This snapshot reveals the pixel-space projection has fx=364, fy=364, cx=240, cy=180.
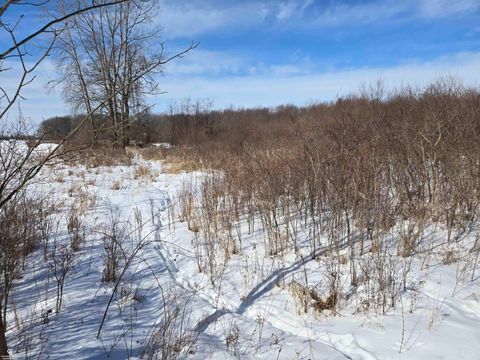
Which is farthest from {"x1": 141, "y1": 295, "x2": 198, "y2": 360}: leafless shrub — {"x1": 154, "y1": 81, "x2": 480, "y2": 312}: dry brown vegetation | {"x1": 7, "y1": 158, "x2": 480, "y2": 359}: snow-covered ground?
{"x1": 154, "y1": 81, "x2": 480, "y2": 312}: dry brown vegetation

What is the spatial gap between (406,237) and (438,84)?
920 cm

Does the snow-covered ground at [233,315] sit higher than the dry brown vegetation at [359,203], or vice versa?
the dry brown vegetation at [359,203]

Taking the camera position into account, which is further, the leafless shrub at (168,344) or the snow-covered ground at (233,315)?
the snow-covered ground at (233,315)

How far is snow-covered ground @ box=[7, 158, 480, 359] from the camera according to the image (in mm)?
2598

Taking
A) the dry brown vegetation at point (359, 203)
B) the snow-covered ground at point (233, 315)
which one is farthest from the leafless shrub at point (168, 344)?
the dry brown vegetation at point (359, 203)

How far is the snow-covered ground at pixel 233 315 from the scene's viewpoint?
260cm

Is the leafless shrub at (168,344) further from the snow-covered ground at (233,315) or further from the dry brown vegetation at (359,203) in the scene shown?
the dry brown vegetation at (359,203)

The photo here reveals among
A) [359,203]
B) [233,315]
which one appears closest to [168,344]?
[233,315]

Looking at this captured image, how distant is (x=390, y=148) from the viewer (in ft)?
19.9

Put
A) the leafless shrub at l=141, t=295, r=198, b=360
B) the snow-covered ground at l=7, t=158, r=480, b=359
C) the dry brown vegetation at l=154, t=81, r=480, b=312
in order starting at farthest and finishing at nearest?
the dry brown vegetation at l=154, t=81, r=480, b=312
the snow-covered ground at l=7, t=158, r=480, b=359
the leafless shrub at l=141, t=295, r=198, b=360

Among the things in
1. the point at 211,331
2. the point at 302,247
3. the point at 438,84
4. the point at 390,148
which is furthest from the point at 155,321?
the point at 438,84

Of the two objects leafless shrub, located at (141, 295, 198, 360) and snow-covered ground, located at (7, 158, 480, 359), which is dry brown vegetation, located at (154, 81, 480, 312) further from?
leafless shrub, located at (141, 295, 198, 360)

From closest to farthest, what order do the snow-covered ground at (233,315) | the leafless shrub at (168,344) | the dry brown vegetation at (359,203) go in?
the leafless shrub at (168,344), the snow-covered ground at (233,315), the dry brown vegetation at (359,203)

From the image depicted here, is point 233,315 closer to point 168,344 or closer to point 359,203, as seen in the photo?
point 168,344
